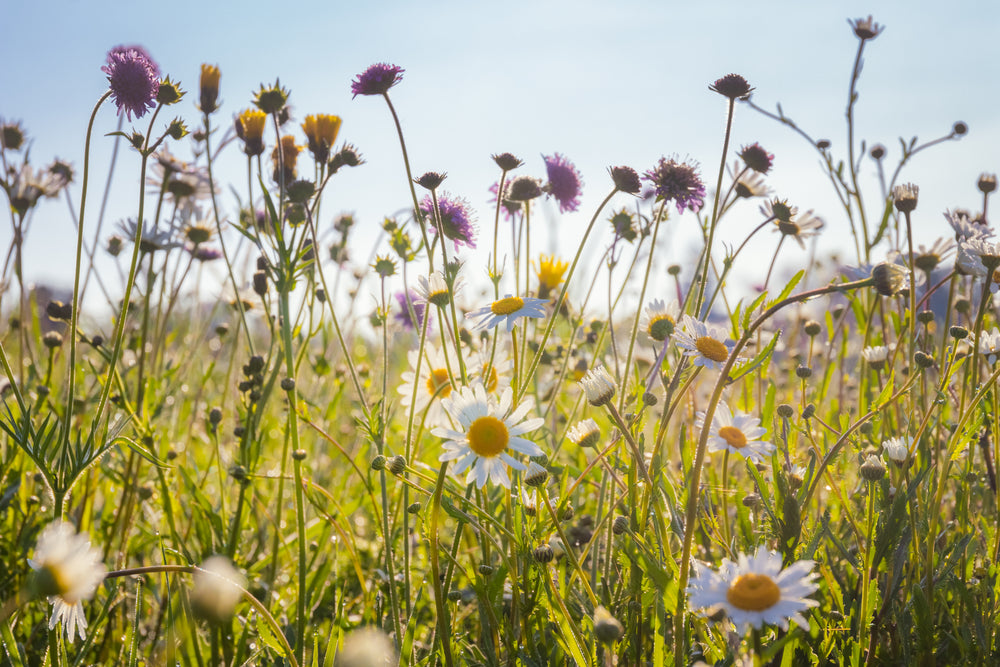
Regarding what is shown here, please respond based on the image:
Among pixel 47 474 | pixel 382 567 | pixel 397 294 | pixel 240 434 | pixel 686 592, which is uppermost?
pixel 397 294

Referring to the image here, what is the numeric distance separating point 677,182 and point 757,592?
3.08ft

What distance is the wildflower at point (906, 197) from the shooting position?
59.2 inches

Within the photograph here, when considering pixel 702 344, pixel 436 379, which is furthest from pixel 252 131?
pixel 702 344

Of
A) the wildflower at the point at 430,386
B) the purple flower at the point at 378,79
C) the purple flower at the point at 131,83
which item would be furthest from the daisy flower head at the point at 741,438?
the purple flower at the point at 131,83

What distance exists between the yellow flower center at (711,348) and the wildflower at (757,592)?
0.36 meters

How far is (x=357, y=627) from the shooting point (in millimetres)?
1537

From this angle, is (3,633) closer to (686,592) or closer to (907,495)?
(686,592)

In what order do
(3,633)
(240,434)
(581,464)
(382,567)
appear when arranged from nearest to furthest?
1. (3,633)
2. (240,434)
3. (382,567)
4. (581,464)

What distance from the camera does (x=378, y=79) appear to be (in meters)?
1.35

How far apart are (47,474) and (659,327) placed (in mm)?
1303

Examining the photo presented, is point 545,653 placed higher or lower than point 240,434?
lower

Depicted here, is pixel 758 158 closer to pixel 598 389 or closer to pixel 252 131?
pixel 598 389

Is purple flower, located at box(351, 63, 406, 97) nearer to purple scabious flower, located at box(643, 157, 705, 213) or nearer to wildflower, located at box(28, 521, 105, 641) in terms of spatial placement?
purple scabious flower, located at box(643, 157, 705, 213)

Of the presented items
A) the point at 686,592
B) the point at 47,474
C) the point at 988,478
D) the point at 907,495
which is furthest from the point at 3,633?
the point at 988,478
